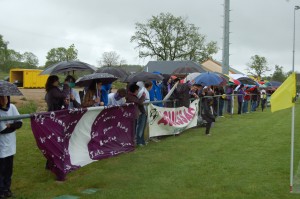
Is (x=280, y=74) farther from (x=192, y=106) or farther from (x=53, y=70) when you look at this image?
(x=53, y=70)

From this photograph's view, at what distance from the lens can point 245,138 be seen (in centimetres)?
1209

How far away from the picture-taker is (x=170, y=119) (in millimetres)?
12305

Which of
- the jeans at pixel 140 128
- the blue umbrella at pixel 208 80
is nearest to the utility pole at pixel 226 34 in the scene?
the blue umbrella at pixel 208 80

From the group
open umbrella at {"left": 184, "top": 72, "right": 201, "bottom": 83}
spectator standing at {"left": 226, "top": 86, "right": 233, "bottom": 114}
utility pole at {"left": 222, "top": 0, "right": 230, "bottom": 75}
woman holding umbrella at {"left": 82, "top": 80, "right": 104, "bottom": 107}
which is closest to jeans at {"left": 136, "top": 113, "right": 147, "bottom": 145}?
woman holding umbrella at {"left": 82, "top": 80, "right": 104, "bottom": 107}

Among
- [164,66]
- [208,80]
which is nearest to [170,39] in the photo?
[164,66]

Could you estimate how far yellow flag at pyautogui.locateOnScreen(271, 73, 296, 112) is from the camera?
6.18 metres

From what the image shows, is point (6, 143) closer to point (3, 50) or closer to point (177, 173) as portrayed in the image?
point (177, 173)

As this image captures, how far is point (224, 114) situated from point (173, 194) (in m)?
14.8

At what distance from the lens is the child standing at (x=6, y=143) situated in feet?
18.9

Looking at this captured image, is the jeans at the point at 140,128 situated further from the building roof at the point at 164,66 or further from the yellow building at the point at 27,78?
the building roof at the point at 164,66

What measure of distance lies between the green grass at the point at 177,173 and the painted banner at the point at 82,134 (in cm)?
26

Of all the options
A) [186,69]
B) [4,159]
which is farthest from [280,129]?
[4,159]

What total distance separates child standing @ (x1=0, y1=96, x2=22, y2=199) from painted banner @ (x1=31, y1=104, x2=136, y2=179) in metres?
0.40

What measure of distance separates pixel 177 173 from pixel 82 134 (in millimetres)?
2012
